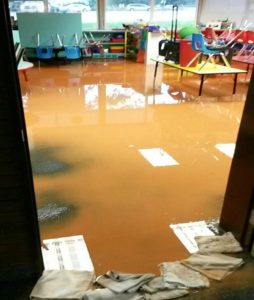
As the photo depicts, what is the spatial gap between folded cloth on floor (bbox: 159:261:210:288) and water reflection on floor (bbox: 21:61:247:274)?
9 centimetres

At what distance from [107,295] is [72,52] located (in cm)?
730

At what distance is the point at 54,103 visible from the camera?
4.88 m

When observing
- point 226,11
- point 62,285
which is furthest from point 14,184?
point 226,11

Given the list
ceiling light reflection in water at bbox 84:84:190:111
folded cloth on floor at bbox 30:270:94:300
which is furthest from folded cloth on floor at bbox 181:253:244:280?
ceiling light reflection in water at bbox 84:84:190:111

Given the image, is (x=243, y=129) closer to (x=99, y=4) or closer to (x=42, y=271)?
(x=42, y=271)

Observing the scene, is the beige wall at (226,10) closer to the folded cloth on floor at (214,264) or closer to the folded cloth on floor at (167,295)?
the folded cloth on floor at (214,264)

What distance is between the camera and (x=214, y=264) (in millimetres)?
1776

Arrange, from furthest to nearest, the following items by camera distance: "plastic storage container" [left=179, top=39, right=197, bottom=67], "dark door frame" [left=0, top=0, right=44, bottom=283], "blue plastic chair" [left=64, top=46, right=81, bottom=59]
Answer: "blue plastic chair" [left=64, top=46, right=81, bottom=59] → "plastic storage container" [left=179, top=39, right=197, bottom=67] → "dark door frame" [left=0, top=0, right=44, bottom=283]

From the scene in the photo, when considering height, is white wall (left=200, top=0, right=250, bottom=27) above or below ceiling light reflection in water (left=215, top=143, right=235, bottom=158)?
above

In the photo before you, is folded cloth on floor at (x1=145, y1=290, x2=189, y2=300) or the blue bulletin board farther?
the blue bulletin board

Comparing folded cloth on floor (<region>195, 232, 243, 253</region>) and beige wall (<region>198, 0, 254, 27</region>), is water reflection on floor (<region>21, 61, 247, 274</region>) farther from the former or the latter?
beige wall (<region>198, 0, 254, 27</region>)

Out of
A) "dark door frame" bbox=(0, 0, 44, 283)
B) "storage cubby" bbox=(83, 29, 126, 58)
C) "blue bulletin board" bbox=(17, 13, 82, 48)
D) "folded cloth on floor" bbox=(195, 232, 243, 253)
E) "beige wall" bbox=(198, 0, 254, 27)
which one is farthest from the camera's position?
"storage cubby" bbox=(83, 29, 126, 58)

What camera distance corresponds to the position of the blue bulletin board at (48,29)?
7.52 meters

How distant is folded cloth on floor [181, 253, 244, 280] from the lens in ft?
5.65
